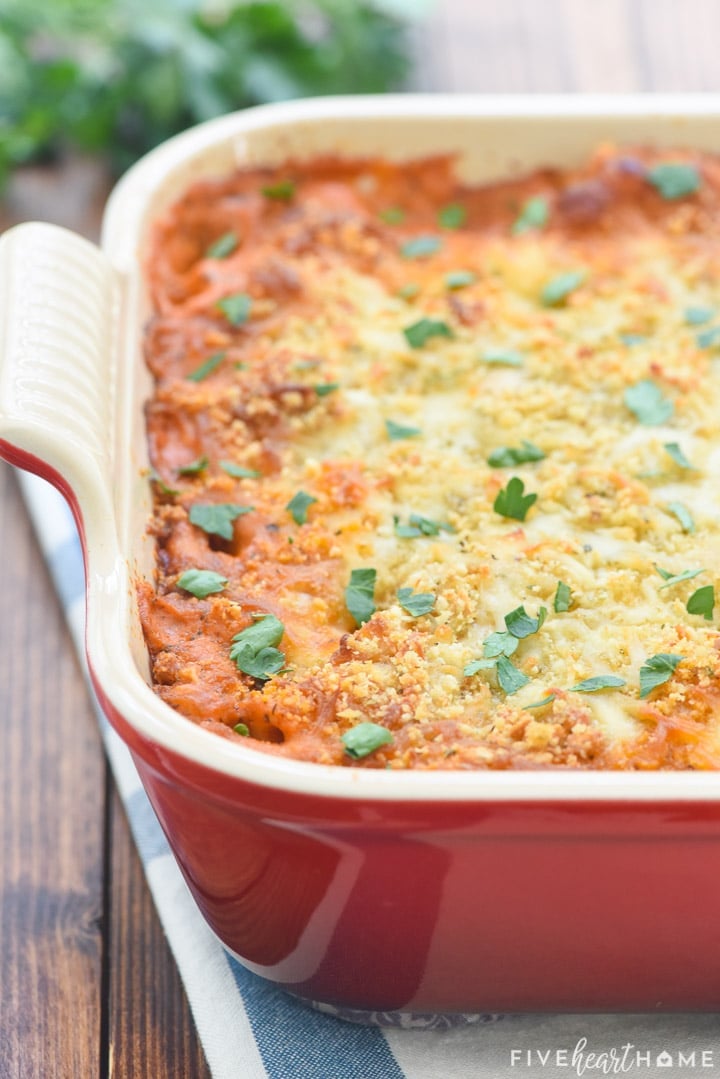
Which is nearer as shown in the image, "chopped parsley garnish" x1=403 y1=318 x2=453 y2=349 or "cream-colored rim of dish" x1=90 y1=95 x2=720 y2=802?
"cream-colored rim of dish" x1=90 y1=95 x2=720 y2=802

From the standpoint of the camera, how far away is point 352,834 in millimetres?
1586

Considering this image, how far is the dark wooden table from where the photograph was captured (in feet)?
6.44

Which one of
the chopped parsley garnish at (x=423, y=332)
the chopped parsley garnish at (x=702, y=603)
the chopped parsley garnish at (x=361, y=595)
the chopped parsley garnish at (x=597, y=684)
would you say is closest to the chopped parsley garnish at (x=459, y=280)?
the chopped parsley garnish at (x=423, y=332)

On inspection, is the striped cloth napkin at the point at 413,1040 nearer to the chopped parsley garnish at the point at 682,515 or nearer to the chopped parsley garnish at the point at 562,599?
the chopped parsley garnish at the point at 562,599

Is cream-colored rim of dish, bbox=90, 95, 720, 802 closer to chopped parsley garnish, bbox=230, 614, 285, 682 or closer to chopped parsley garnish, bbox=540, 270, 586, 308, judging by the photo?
chopped parsley garnish, bbox=230, 614, 285, 682

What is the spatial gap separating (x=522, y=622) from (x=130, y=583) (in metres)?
0.56

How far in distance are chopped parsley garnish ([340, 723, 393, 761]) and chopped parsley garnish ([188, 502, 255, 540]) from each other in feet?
1.49

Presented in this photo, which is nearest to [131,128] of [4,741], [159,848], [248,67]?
[248,67]

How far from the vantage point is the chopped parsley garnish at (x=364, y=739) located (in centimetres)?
176

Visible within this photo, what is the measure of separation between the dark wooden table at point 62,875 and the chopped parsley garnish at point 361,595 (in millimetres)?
609

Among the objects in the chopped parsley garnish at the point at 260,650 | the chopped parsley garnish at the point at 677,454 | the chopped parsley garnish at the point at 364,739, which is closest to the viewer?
the chopped parsley garnish at the point at 364,739

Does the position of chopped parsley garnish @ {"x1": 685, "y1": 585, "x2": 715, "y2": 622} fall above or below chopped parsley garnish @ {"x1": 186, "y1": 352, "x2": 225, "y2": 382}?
below

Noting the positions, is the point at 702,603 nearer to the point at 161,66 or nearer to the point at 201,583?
the point at 201,583

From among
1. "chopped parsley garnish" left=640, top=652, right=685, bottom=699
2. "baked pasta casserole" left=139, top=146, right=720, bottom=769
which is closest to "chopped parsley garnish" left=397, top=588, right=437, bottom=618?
"baked pasta casserole" left=139, top=146, right=720, bottom=769
